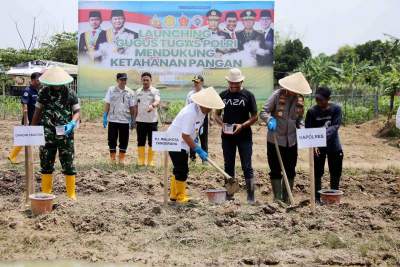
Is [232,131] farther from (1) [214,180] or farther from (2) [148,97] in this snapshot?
(2) [148,97]

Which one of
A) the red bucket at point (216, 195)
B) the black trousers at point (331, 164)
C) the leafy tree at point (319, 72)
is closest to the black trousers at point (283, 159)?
the black trousers at point (331, 164)

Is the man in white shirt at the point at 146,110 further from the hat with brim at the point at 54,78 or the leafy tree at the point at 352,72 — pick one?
the leafy tree at the point at 352,72

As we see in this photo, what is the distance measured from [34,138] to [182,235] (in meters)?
2.02

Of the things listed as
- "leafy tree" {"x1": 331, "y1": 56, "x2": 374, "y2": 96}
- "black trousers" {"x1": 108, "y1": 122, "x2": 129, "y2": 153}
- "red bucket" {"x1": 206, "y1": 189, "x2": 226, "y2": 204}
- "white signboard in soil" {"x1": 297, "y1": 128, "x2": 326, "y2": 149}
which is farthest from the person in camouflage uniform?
"leafy tree" {"x1": 331, "y1": 56, "x2": 374, "y2": 96}

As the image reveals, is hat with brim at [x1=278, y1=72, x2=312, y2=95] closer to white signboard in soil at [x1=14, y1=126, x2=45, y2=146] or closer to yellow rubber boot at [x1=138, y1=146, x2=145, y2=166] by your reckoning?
white signboard in soil at [x1=14, y1=126, x2=45, y2=146]

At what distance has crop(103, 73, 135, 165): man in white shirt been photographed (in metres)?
9.33

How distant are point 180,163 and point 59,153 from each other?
1419mm

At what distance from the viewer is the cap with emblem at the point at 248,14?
1977 centimetres

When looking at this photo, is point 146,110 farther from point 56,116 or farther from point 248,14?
point 248,14

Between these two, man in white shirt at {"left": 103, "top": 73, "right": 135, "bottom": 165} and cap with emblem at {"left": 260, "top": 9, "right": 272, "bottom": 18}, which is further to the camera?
cap with emblem at {"left": 260, "top": 9, "right": 272, "bottom": 18}

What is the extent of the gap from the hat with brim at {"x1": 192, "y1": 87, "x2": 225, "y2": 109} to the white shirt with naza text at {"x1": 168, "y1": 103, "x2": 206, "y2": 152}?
0.15m

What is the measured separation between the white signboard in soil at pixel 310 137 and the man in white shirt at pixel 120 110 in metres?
3.99

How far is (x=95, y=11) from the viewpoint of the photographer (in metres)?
20.0

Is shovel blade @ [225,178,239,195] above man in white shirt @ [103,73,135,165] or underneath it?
underneath
